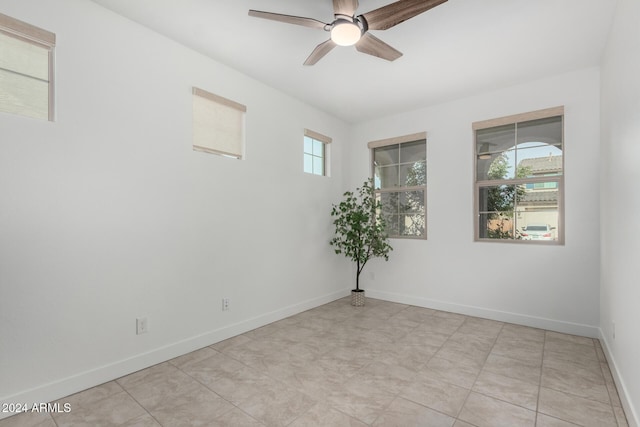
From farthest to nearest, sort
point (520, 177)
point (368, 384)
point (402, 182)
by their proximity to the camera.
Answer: point (402, 182)
point (520, 177)
point (368, 384)

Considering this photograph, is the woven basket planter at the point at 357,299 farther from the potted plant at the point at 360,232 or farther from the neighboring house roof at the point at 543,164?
the neighboring house roof at the point at 543,164

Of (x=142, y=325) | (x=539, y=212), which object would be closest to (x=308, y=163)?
(x=142, y=325)

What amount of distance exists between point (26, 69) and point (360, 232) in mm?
3647

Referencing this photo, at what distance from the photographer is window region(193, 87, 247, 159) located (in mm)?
3064

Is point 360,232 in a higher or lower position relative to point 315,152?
lower

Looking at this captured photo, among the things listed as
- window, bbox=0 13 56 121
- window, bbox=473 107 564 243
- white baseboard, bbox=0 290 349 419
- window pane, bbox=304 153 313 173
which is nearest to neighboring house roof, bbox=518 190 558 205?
window, bbox=473 107 564 243

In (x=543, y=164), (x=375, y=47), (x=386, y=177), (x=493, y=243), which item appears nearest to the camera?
(x=375, y=47)

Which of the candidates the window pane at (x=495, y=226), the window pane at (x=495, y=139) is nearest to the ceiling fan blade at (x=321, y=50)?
the window pane at (x=495, y=139)

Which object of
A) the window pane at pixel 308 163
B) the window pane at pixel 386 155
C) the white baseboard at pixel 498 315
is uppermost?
the window pane at pixel 386 155

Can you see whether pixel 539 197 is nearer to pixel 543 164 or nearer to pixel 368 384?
pixel 543 164

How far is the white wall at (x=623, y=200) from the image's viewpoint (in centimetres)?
183

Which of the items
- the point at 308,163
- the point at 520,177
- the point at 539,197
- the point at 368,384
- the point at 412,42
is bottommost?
the point at 368,384

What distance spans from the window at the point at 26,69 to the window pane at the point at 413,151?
3991 mm

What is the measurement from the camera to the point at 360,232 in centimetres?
441
